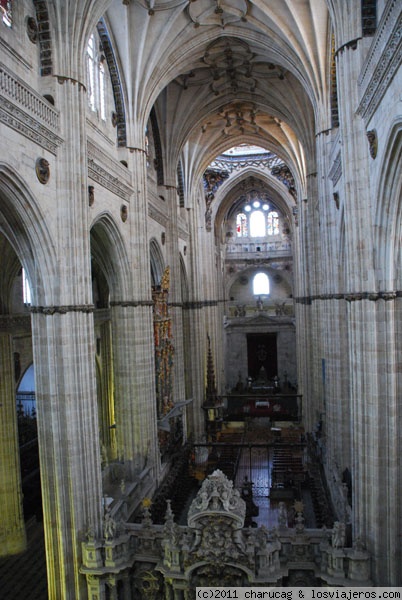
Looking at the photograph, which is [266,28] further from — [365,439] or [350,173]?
[365,439]

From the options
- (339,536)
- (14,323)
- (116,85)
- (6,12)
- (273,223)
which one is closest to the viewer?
(6,12)

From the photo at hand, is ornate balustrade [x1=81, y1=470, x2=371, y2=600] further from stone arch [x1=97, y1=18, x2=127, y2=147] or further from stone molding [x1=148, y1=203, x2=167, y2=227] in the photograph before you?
stone molding [x1=148, y1=203, x2=167, y2=227]

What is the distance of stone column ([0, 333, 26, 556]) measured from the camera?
14.5 m

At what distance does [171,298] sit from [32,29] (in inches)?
526

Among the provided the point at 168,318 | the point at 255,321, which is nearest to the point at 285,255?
the point at 255,321

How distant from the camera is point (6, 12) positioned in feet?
32.7

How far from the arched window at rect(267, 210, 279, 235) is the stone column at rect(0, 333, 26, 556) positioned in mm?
32074

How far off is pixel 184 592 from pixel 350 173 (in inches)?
389

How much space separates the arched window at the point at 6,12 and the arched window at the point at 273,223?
1380 inches

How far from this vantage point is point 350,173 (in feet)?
33.9

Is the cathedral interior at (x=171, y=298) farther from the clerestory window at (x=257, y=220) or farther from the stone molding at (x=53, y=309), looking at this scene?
the clerestory window at (x=257, y=220)

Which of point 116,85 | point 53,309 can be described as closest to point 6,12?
point 53,309

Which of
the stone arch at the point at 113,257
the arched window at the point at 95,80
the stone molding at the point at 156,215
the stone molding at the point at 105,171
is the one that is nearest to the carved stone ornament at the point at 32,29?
the stone molding at the point at 105,171

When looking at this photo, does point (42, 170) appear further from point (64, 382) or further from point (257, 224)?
point (257, 224)
